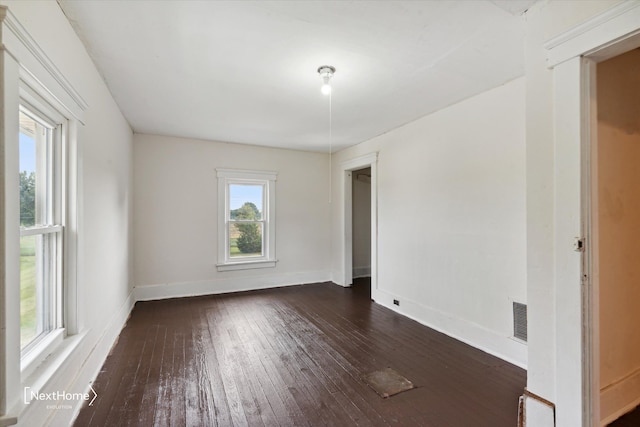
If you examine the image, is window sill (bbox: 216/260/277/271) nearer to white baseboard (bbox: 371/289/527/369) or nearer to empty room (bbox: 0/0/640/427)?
empty room (bbox: 0/0/640/427)

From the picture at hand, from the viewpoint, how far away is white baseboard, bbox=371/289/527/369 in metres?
2.55

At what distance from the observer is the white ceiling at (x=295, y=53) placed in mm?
1733

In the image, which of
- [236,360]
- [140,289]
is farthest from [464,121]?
[140,289]

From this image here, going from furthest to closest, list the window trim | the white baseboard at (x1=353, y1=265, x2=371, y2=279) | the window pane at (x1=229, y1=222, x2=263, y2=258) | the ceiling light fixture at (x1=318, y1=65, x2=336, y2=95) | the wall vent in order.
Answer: the white baseboard at (x1=353, y1=265, x2=371, y2=279) < the window pane at (x1=229, y1=222, x2=263, y2=258) < the wall vent < the ceiling light fixture at (x1=318, y1=65, x2=336, y2=95) < the window trim

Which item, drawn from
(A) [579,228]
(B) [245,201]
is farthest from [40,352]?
(B) [245,201]

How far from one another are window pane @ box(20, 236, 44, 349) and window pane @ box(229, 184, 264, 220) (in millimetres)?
3376

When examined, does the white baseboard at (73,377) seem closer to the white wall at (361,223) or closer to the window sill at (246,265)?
the window sill at (246,265)

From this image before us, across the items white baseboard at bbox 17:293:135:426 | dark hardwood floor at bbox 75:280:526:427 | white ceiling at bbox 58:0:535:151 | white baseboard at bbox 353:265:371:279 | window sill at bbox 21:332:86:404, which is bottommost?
dark hardwood floor at bbox 75:280:526:427

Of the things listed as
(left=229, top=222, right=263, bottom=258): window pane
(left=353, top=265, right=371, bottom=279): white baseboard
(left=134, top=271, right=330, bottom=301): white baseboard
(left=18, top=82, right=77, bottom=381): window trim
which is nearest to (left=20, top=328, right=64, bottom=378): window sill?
(left=18, top=82, right=77, bottom=381): window trim

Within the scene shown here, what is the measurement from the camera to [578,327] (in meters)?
1.46

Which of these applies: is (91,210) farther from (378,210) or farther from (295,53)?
(378,210)

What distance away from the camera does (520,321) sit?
99.6 inches

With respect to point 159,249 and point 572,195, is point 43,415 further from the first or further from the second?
point 159,249

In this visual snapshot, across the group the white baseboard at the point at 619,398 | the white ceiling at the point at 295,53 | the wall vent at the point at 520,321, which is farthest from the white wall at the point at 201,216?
the white baseboard at the point at 619,398
